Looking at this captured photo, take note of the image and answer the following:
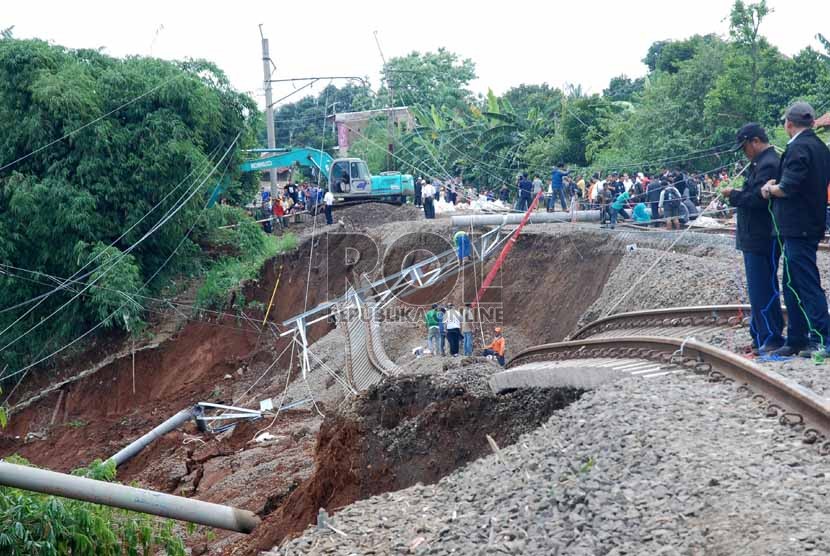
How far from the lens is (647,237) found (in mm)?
24297

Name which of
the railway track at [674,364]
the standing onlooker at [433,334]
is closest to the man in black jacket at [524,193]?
the standing onlooker at [433,334]

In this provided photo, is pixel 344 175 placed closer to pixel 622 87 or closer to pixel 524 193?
pixel 524 193

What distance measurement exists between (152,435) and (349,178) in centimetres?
1895

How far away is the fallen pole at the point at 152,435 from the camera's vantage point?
23.4m

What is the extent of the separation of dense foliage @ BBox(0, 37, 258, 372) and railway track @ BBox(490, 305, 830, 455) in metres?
21.5

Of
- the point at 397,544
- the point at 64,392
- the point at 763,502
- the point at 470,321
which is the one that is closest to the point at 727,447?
the point at 763,502

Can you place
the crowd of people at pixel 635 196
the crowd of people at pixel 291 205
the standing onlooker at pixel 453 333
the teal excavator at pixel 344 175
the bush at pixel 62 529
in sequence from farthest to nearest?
the teal excavator at pixel 344 175, the crowd of people at pixel 291 205, the crowd of people at pixel 635 196, the standing onlooker at pixel 453 333, the bush at pixel 62 529

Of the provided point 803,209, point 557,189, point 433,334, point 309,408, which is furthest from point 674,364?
point 557,189

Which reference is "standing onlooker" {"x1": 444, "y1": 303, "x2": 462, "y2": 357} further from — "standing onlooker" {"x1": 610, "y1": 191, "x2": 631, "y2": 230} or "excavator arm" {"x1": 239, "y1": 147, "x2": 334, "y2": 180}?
"excavator arm" {"x1": 239, "y1": 147, "x2": 334, "y2": 180}

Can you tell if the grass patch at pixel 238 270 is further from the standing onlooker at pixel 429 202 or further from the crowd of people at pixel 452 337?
the crowd of people at pixel 452 337

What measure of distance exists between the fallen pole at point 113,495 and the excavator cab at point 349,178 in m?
31.4

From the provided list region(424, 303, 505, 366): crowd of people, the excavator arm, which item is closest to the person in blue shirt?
region(424, 303, 505, 366): crowd of people

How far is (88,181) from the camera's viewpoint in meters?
32.8

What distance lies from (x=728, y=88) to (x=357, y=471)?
3153 cm
